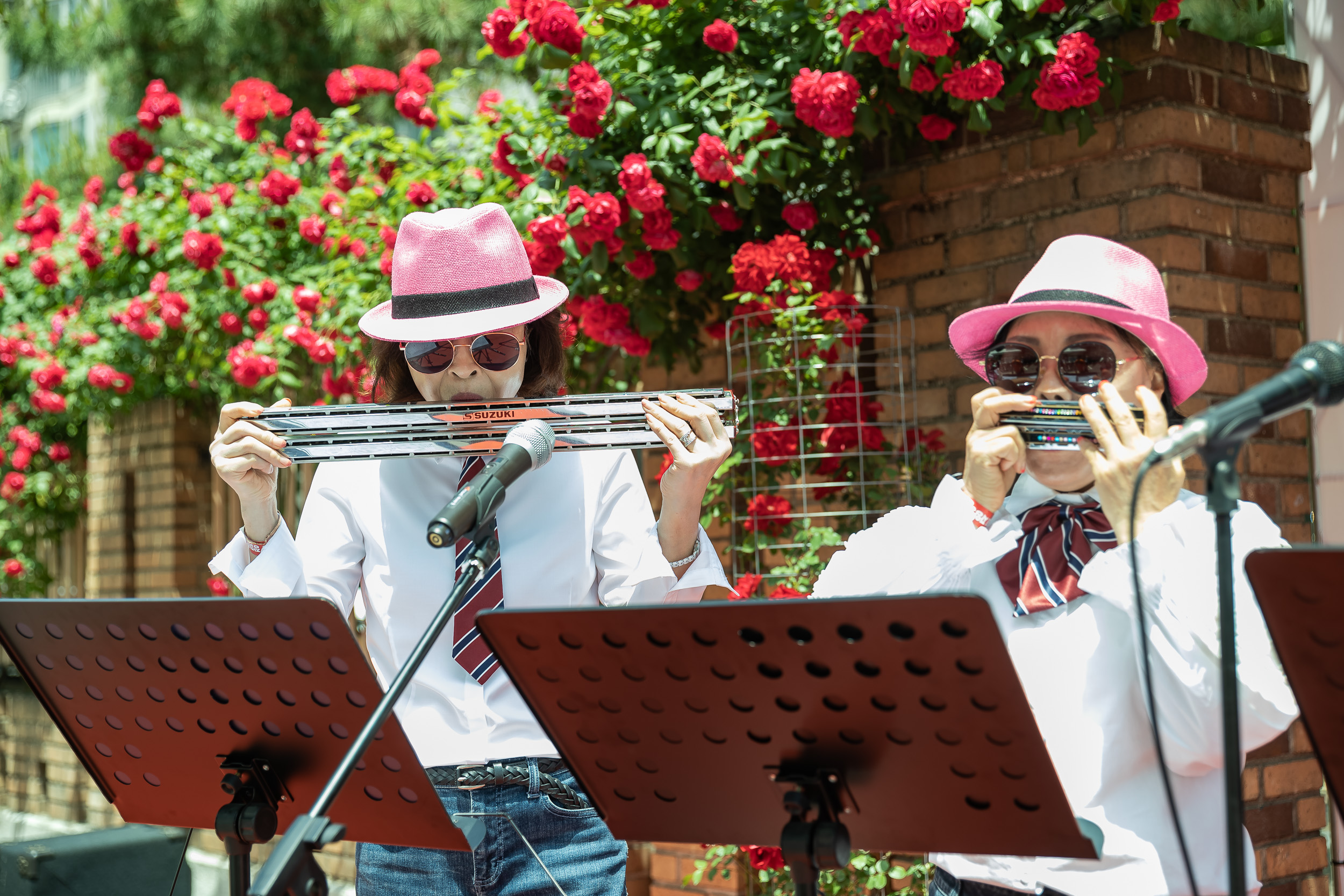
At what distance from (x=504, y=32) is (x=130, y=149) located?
2.92 metres

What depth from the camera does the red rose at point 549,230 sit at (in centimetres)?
362

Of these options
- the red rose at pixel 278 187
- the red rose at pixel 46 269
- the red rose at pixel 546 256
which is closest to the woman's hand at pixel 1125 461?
the red rose at pixel 546 256

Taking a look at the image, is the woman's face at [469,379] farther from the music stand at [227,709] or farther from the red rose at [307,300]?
the red rose at [307,300]

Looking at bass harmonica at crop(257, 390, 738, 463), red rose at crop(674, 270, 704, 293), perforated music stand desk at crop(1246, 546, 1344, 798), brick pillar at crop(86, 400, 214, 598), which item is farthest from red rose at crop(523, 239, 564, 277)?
brick pillar at crop(86, 400, 214, 598)

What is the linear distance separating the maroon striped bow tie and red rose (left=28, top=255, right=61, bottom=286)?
18.7 feet

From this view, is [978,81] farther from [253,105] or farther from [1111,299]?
[253,105]

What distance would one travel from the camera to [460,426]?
214 cm

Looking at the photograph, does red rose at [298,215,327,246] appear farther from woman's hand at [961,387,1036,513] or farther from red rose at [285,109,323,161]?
woman's hand at [961,387,1036,513]

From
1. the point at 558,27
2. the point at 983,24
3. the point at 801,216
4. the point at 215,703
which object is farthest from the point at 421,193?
the point at 215,703

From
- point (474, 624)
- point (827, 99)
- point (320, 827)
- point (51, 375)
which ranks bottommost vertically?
point (320, 827)

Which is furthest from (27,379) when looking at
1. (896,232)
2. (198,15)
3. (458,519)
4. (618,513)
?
(458,519)

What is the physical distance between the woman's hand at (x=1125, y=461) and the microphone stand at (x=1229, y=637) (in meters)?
0.31

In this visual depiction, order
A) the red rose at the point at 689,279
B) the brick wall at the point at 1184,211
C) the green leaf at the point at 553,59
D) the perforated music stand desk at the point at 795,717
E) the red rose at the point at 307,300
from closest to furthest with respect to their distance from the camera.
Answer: the perforated music stand desk at the point at 795,717 < the brick wall at the point at 1184,211 < the green leaf at the point at 553,59 < the red rose at the point at 689,279 < the red rose at the point at 307,300

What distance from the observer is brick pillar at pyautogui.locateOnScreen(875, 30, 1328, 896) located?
319cm
